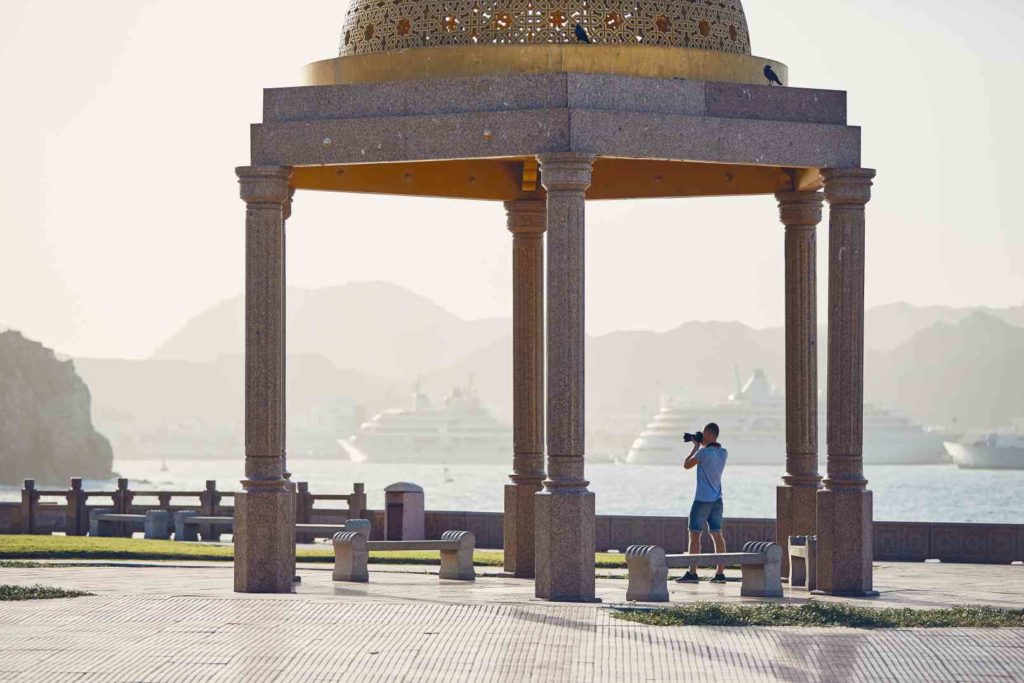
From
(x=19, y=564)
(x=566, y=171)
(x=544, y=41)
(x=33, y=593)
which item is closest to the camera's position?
(x=33, y=593)

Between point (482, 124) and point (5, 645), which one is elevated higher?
point (482, 124)

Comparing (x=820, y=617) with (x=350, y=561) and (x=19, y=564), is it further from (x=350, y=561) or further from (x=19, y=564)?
(x=19, y=564)

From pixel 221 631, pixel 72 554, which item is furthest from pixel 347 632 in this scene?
pixel 72 554

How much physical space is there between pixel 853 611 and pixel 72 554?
1534 cm

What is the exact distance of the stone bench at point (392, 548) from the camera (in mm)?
25016

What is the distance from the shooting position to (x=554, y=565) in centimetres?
2180

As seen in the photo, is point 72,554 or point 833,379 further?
point 72,554

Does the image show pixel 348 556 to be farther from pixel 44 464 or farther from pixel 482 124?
pixel 44 464

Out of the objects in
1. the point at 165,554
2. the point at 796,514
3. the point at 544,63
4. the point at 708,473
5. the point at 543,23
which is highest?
the point at 543,23

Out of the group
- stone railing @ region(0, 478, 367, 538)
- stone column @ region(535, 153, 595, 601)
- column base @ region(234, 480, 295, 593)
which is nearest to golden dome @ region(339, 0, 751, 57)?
stone column @ region(535, 153, 595, 601)

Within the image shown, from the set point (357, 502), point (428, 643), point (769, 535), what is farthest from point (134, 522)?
point (428, 643)

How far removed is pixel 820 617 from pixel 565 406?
3973 mm

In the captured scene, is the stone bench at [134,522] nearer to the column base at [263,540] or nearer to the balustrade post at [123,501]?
the balustrade post at [123,501]

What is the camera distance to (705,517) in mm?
24484
